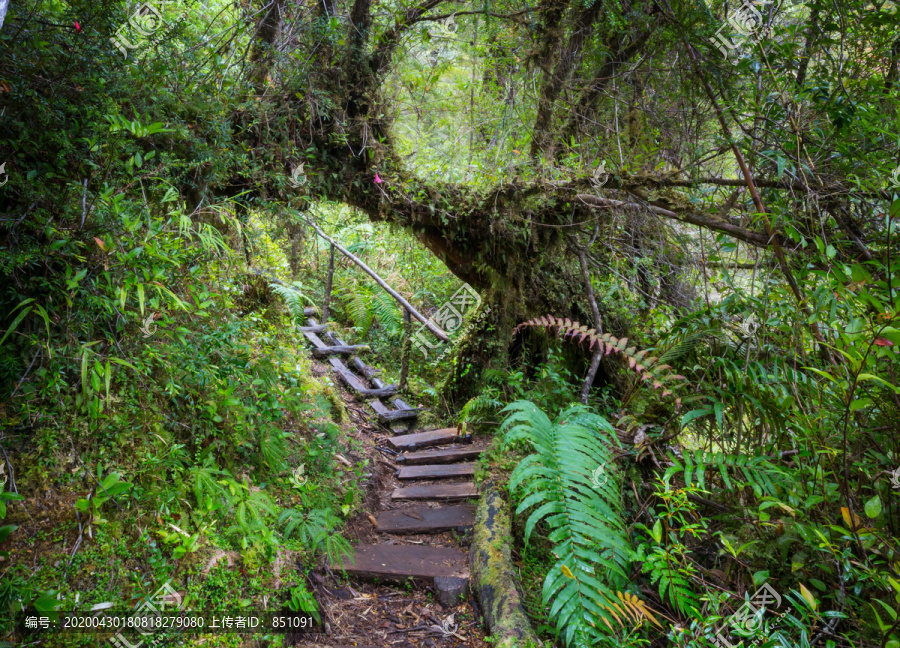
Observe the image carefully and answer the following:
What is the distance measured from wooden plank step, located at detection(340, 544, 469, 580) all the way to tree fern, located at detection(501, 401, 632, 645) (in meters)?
0.74

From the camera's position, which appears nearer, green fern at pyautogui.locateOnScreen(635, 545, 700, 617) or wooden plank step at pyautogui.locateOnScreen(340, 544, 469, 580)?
green fern at pyautogui.locateOnScreen(635, 545, 700, 617)

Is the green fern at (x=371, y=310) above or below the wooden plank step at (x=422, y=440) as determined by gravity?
above

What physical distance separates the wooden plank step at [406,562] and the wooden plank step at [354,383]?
11.4 ft

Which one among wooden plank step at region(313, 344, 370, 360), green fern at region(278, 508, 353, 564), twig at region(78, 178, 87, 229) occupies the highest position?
twig at region(78, 178, 87, 229)

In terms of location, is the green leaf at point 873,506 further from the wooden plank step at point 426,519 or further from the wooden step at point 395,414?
the wooden step at point 395,414

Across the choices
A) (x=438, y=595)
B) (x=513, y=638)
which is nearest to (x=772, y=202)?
(x=513, y=638)

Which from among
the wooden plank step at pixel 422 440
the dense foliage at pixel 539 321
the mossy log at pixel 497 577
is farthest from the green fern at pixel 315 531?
the wooden plank step at pixel 422 440

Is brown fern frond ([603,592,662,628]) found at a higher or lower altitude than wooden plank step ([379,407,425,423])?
higher

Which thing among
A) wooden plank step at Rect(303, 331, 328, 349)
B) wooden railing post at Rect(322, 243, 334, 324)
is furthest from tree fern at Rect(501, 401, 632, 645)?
wooden railing post at Rect(322, 243, 334, 324)

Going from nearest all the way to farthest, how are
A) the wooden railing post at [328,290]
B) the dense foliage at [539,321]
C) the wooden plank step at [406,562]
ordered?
the dense foliage at [539,321] < the wooden plank step at [406,562] < the wooden railing post at [328,290]

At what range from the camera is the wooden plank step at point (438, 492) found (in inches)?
167

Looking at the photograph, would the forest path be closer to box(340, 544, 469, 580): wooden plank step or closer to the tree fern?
box(340, 544, 469, 580): wooden plank step

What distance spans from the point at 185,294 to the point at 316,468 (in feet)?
5.37

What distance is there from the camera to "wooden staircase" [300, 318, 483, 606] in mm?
3102
